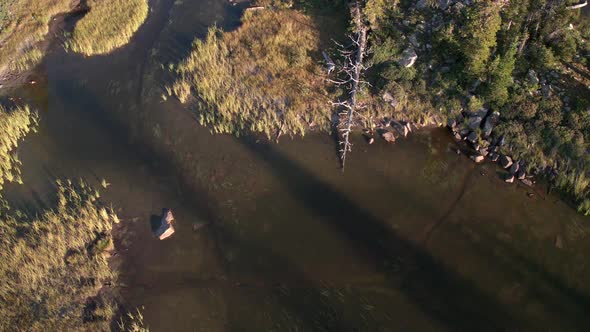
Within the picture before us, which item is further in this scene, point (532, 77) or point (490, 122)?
point (490, 122)

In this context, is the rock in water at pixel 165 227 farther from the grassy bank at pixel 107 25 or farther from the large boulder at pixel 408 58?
the large boulder at pixel 408 58

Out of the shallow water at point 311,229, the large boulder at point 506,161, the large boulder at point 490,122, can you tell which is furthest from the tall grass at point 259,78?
the large boulder at point 506,161

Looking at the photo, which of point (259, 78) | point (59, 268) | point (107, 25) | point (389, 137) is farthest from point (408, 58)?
point (107, 25)

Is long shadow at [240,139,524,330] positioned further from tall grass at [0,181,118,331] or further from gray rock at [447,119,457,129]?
tall grass at [0,181,118,331]

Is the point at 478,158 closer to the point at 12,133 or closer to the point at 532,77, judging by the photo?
the point at 532,77

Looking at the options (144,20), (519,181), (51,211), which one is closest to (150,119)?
(51,211)

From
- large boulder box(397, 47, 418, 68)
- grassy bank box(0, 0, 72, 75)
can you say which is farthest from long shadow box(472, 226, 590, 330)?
grassy bank box(0, 0, 72, 75)

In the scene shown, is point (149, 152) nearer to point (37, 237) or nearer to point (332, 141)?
point (37, 237)
